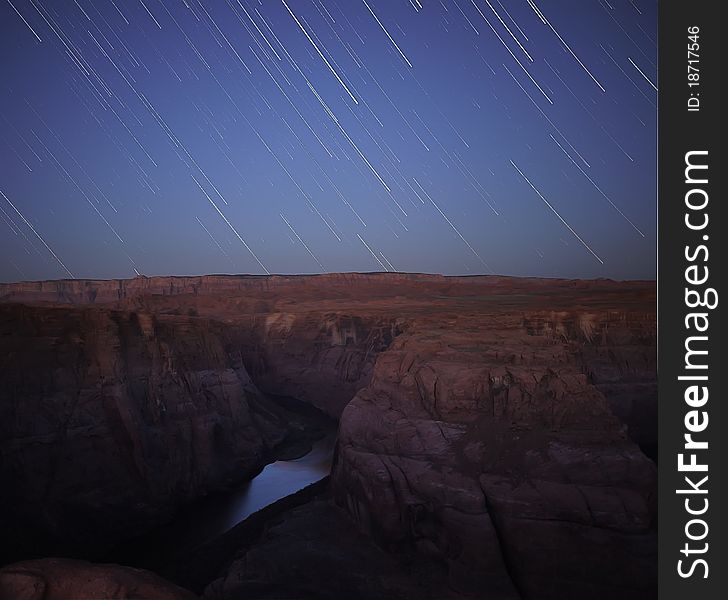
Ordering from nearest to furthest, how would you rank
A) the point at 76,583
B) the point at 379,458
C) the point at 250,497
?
1. the point at 76,583
2. the point at 379,458
3. the point at 250,497

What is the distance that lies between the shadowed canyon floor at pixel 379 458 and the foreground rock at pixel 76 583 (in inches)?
9.7

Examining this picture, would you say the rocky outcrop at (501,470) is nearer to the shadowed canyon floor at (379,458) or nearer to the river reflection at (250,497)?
the shadowed canyon floor at (379,458)

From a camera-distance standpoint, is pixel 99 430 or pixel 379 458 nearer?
pixel 379 458

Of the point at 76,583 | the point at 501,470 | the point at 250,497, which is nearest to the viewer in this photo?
the point at 76,583

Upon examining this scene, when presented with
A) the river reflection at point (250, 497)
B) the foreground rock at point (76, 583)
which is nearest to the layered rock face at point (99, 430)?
the river reflection at point (250, 497)

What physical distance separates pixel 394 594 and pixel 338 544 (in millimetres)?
3075

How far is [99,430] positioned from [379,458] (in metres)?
12.6

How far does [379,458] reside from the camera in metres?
19.0

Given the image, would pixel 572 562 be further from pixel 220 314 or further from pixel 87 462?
pixel 220 314

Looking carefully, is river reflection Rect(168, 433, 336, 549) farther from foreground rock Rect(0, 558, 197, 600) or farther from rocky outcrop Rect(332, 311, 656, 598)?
foreground rock Rect(0, 558, 197, 600)

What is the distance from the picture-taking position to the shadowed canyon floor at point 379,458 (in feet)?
50.6

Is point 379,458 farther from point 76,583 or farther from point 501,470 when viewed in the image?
point 76,583

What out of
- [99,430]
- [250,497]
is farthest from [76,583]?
[250,497]
